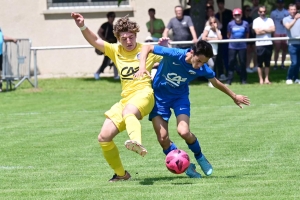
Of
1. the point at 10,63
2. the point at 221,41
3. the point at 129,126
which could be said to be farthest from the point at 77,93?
the point at 129,126

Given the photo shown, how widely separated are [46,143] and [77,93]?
877 cm

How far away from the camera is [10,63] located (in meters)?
20.6

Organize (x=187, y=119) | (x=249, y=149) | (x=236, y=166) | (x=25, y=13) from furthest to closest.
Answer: (x=25, y=13)
(x=249, y=149)
(x=236, y=166)
(x=187, y=119)

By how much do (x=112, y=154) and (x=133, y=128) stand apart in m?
0.58

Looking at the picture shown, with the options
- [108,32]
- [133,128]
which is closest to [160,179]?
[133,128]

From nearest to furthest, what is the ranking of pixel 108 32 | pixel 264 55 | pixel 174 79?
pixel 174 79
pixel 264 55
pixel 108 32

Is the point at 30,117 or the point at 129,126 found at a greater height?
the point at 129,126

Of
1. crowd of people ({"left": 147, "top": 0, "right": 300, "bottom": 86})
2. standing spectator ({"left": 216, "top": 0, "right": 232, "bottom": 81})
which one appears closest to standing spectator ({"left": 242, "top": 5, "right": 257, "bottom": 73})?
standing spectator ({"left": 216, "top": 0, "right": 232, "bottom": 81})

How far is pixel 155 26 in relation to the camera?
23.2 metres

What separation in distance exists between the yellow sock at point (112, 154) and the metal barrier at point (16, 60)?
12.7 m

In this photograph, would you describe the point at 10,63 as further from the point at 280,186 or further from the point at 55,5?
the point at 280,186

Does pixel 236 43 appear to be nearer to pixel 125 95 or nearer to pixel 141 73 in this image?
pixel 125 95

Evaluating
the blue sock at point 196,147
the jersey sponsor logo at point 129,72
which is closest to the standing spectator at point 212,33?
the blue sock at point 196,147

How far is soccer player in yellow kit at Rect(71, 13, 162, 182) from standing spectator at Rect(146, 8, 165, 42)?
575 inches
